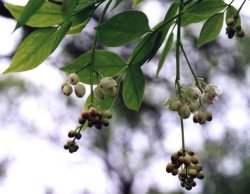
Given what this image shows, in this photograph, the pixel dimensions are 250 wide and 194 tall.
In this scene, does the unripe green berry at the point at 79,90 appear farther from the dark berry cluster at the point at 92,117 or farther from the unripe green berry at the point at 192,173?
the unripe green berry at the point at 192,173

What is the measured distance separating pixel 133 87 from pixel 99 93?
6 centimetres

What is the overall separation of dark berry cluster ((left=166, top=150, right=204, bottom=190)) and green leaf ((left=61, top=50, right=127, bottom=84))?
129mm

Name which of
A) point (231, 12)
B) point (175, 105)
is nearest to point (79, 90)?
point (175, 105)

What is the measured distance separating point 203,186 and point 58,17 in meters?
6.27

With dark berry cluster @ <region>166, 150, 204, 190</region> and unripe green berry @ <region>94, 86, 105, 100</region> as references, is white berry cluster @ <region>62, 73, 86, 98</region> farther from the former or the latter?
dark berry cluster @ <region>166, 150, 204, 190</region>

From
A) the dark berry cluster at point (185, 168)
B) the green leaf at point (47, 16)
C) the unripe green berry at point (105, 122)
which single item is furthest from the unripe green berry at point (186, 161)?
the green leaf at point (47, 16)

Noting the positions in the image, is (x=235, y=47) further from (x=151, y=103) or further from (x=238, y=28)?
(x=238, y=28)

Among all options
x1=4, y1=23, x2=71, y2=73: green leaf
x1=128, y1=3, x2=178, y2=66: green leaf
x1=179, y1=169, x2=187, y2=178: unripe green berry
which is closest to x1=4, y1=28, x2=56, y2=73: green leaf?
x1=4, y1=23, x2=71, y2=73: green leaf

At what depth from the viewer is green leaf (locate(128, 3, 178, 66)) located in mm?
606

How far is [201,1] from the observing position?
599 millimetres

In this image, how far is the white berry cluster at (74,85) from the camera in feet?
1.98

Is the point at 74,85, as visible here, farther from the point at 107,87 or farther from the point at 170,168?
the point at 170,168

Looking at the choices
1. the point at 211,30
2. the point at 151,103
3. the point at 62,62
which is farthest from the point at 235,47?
the point at 211,30

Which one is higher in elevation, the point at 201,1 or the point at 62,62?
the point at 201,1
